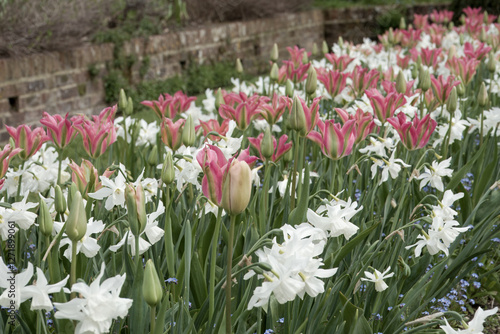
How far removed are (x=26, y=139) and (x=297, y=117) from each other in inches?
33.1

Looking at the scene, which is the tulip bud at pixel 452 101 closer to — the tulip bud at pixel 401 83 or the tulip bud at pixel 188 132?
the tulip bud at pixel 401 83

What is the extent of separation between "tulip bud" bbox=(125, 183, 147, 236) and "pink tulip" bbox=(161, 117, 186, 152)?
769 millimetres

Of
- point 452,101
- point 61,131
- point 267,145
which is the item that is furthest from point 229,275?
point 452,101

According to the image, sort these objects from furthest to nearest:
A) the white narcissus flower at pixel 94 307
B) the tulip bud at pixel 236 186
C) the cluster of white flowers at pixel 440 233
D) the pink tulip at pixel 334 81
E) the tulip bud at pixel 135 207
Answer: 1. the pink tulip at pixel 334 81
2. the cluster of white flowers at pixel 440 233
3. the tulip bud at pixel 135 207
4. the tulip bud at pixel 236 186
5. the white narcissus flower at pixel 94 307

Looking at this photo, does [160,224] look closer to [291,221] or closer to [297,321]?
[291,221]

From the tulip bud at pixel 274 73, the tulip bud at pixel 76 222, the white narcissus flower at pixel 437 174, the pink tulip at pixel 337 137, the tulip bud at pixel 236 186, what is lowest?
the white narcissus flower at pixel 437 174

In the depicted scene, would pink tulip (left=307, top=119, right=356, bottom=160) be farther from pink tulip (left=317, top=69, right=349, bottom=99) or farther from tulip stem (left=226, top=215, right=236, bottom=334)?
pink tulip (left=317, top=69, right=349, bottom=99)

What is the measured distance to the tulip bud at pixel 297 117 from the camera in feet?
6.26

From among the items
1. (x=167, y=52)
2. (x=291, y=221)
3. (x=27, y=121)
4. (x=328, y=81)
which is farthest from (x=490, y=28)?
(x=291, y=221)

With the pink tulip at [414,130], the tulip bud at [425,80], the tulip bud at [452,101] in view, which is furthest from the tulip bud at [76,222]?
the tulip bud at [425,80]

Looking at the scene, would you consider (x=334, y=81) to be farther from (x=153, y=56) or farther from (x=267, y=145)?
(x=153, y=56)

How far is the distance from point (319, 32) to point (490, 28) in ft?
14.4

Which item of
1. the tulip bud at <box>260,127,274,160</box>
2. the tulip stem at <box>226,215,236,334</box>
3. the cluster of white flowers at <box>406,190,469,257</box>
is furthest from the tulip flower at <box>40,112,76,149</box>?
the cluster of white flowers at <box>406,190,469,257</box>

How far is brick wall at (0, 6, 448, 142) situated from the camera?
18.0ft
